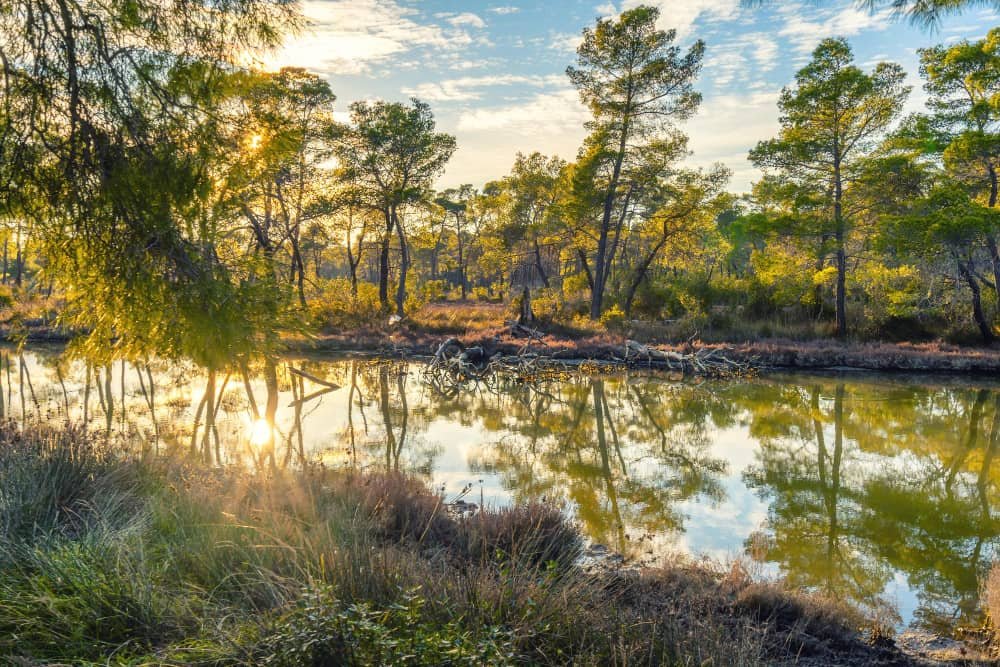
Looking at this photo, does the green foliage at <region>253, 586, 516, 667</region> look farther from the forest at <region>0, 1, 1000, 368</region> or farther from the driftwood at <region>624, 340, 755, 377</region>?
the driftwood at <region>624, 340, 755, 377</region>

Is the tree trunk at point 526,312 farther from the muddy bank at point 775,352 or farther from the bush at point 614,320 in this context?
the bush at point 614,320

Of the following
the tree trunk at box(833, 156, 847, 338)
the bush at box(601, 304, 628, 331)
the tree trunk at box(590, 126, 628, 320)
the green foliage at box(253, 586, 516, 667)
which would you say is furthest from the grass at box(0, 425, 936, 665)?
the tree trunk at box(590, 126, 628, 320)

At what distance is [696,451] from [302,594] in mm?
9598

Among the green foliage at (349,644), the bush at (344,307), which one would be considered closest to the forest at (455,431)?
the green foliage at (349,644)

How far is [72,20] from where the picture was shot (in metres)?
6.25

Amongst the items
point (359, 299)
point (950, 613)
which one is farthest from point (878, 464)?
point (359, 299)

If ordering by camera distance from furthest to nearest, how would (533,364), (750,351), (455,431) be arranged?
(750,351) < (533,364) < (455,431)

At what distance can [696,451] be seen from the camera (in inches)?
454

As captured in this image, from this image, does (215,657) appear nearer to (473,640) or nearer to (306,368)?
(473,640)

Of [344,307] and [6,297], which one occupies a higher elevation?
[6,297]

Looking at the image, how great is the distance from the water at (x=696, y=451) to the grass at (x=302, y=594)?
1.49 m

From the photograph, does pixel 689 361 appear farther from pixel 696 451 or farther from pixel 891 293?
pixel 696 451

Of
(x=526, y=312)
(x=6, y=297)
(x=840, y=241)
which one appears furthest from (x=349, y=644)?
(x=6, y=297)

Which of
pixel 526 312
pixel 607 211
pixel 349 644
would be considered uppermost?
pixel 607 211
